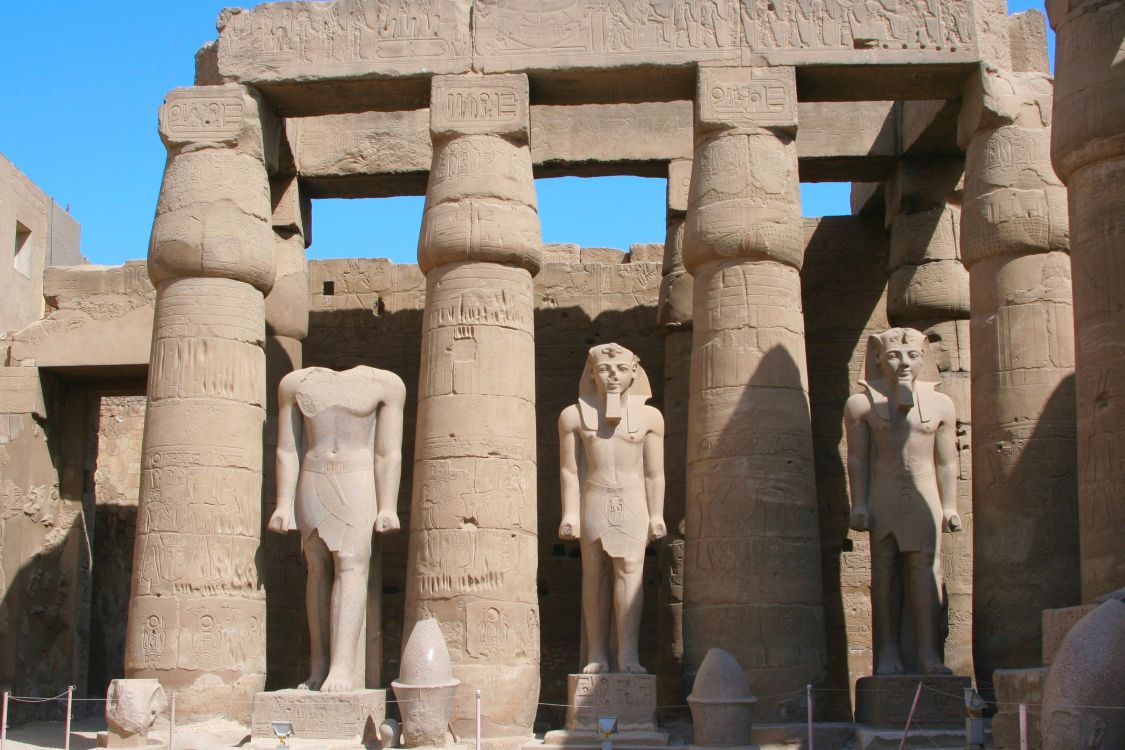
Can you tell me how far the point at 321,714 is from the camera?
1108cm

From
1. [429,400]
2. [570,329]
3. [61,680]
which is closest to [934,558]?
[429,400]

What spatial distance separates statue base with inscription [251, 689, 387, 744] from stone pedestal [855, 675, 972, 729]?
3862 millimetres

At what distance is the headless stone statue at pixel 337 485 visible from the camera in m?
11.6

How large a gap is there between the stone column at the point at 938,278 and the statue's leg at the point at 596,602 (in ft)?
15.6

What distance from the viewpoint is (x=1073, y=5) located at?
9.65 m

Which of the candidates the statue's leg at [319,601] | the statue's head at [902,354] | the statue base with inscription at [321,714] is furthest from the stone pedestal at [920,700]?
the statue's leg at [319,601]

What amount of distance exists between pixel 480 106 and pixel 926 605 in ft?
18.6

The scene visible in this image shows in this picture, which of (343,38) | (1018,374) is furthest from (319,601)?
(1018,374)

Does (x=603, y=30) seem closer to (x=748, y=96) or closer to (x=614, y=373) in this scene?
(x=748, y=96)

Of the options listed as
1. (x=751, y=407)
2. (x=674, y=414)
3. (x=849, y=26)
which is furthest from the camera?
(x=674, y=414)

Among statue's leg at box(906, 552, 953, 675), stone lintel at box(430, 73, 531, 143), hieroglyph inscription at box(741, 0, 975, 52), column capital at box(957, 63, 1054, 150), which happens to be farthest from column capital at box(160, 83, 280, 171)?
statue's leg at box(906, 552, 953, 675)

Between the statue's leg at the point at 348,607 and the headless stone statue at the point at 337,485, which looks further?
the headless stone statue at the point at 337,485

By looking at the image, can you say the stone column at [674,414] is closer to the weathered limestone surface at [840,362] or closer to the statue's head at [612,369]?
the weathered limestone surface at [840,362]

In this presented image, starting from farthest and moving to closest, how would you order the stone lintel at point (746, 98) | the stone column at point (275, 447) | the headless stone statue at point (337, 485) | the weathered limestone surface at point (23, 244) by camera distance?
the weathered limestone surface at point (23, 244)
the stone column at point (275, 447)
the stone lintel at point (746, 98)
the headless stone statue at point (337, 485)
